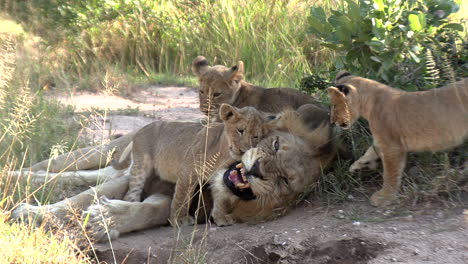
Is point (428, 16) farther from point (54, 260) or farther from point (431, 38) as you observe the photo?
point (54, 260)

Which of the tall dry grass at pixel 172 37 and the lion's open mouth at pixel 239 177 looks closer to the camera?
the lion's open mouth at pixel 239 177

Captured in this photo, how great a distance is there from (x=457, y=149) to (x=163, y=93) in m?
5.03

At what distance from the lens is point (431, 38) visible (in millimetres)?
4730

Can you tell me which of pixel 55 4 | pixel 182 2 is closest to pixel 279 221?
pixel 182 2

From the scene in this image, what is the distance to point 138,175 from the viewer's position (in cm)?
513

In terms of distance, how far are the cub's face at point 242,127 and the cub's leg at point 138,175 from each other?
3.17 feet

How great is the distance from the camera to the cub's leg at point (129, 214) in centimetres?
450

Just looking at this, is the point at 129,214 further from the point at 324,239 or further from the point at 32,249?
the point at 324,239

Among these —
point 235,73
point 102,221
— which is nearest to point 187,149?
point 102,221

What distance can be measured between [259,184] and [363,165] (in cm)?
76

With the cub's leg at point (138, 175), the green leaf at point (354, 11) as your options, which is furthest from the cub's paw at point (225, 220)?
the green leaf at point (354, 11)

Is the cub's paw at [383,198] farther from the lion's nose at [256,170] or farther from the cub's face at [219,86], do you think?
the cub's face at [219,86]

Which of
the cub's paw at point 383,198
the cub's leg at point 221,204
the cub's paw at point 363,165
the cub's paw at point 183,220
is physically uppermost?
the cub's paw at point 363,165

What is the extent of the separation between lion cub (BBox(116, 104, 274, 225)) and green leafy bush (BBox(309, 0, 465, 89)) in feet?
2.65
